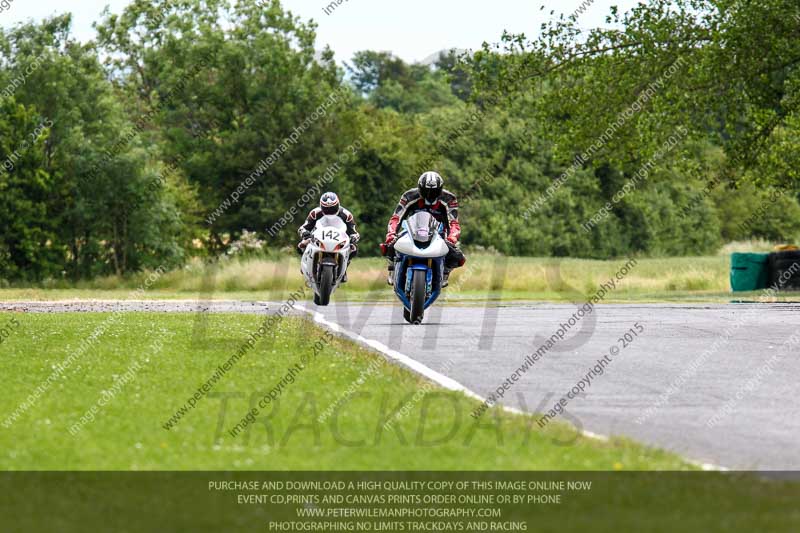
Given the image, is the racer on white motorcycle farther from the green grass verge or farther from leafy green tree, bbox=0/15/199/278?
leafy green tree, bbox=0/15/199/278

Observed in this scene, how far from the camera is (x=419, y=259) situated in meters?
18.8

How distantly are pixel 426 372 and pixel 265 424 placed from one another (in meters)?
4.10

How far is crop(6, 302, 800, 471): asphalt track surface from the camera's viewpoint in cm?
996

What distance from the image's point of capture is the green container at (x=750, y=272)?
36594 millimetres

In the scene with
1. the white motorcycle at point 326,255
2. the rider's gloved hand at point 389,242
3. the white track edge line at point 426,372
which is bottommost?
the white track edge line at point 426,372

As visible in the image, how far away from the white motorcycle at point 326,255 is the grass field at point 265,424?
6.48m

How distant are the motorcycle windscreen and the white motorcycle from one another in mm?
3803

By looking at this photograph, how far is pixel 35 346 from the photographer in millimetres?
17578

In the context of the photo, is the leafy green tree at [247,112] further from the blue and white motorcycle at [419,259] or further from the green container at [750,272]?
the blue and white motorcycle at [419,259]

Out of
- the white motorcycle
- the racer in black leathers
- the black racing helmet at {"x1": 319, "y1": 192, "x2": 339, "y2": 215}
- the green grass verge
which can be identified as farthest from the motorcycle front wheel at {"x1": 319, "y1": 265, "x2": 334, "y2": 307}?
the green grass verge

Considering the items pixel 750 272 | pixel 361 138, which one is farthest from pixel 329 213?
pixel 361 138

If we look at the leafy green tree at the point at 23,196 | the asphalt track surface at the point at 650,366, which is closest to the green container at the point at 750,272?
the asphalt track surface at the point at 650,366

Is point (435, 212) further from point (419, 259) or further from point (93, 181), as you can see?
point (93, 181)
